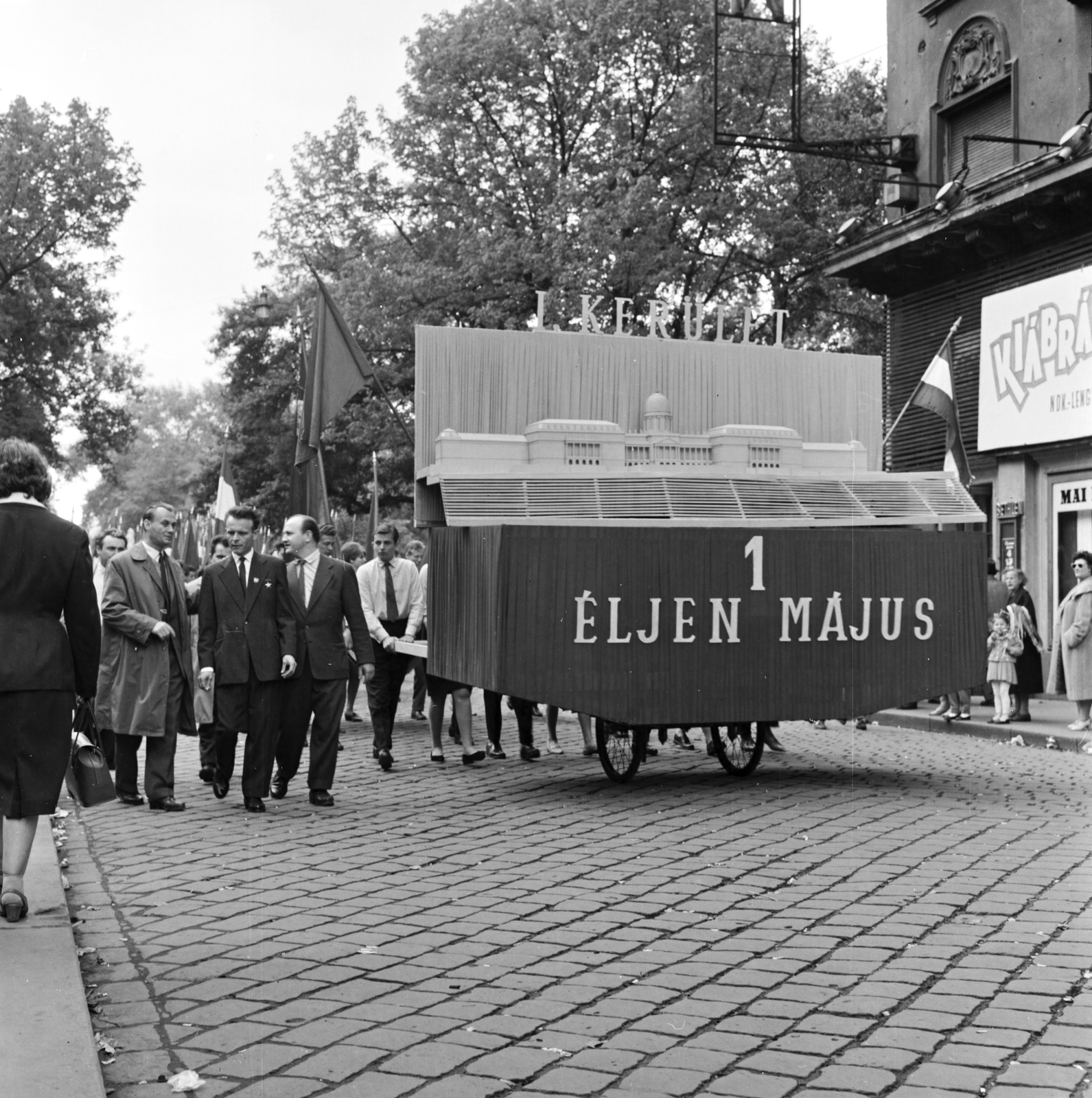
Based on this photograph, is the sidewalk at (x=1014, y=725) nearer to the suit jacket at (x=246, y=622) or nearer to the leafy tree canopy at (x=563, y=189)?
the suit jacket at (x=246, y=622)

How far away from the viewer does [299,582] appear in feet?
36.4

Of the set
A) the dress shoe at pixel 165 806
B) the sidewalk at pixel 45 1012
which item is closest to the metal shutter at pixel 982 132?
the dress shoe at pixel 165 806

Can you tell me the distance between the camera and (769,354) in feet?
Result: 51.7

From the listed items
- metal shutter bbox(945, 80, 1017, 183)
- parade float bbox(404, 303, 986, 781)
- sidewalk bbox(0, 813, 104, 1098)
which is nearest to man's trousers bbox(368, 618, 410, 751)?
parade float bbox(404, 303, 986, 781)

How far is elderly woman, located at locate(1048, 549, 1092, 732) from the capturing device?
51.3ft

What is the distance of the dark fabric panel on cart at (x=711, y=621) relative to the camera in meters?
10.9

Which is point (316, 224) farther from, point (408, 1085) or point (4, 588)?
point (408, 1085)

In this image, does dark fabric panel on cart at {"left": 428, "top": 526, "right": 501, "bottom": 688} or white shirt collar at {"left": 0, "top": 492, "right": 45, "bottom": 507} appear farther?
dark fabric panel on cart at {"left": 428, "top": 526, "right": 501, "bottom": 688}

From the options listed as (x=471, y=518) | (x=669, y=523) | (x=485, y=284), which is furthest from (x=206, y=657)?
(x=485, y=284)

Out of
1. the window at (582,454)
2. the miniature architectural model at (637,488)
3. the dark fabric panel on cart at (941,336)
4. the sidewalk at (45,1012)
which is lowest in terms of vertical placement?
the sidewalk at (45,1012)

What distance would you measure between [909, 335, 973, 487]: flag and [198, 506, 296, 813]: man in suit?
12.3 m

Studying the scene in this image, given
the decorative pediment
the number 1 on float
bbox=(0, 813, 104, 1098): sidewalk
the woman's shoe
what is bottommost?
bbox=(0, 813, 104, 1098): sidewalk

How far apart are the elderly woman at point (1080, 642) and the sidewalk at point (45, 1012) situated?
1175 centimetres

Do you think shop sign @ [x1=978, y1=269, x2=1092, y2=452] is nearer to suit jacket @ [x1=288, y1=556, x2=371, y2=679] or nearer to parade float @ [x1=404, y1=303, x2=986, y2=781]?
parade float @ [x1=404, y1=303, x2=986, y2=781]
